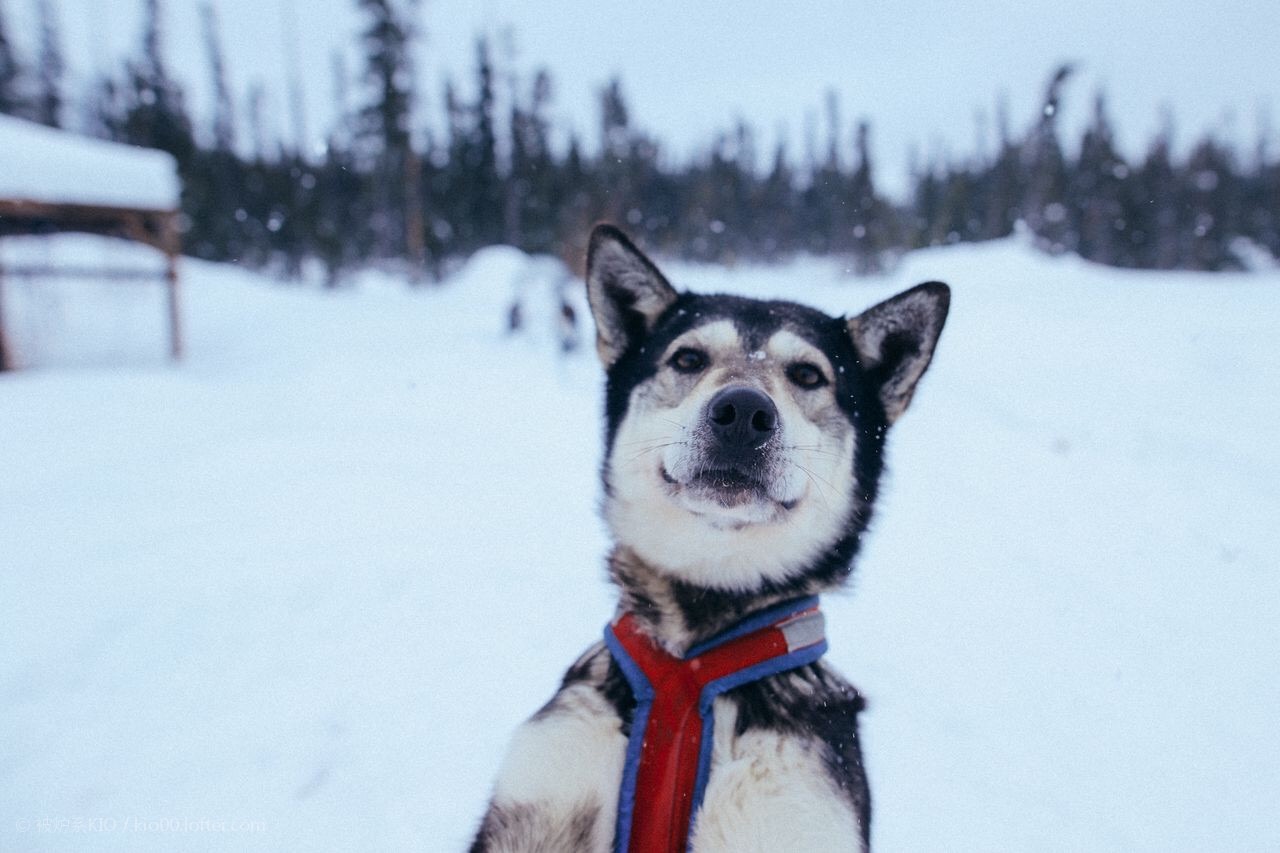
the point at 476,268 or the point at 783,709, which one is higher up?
the point at 476,268

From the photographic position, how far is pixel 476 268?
23.2 meters

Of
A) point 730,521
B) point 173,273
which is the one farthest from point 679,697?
point 173,273

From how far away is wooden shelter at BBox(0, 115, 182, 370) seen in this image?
8523 millimetres

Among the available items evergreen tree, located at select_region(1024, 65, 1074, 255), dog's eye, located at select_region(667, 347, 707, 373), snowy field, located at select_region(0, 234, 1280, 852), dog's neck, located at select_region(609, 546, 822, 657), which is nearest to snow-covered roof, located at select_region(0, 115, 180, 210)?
snowy field, located at select_region(0, 234, 1280, 852)

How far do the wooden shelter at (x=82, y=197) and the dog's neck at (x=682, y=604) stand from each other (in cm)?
1048

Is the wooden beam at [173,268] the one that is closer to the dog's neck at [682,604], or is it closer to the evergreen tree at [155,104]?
the dog's neck at [682,604]

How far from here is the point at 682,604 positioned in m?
1.97

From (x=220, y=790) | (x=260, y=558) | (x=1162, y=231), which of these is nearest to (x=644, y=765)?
(x=220, y=790)

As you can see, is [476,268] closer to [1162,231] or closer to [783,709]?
[783,709]

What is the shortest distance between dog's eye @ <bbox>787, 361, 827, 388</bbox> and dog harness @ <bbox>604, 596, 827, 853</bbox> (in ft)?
2.35

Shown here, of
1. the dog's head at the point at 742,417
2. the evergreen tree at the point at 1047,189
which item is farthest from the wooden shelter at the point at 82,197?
the evergreen tree at the point at 1047,189

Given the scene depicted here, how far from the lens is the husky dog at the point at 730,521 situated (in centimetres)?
164

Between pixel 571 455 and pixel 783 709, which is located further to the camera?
pixel 571 455

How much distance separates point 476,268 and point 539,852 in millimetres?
23190
